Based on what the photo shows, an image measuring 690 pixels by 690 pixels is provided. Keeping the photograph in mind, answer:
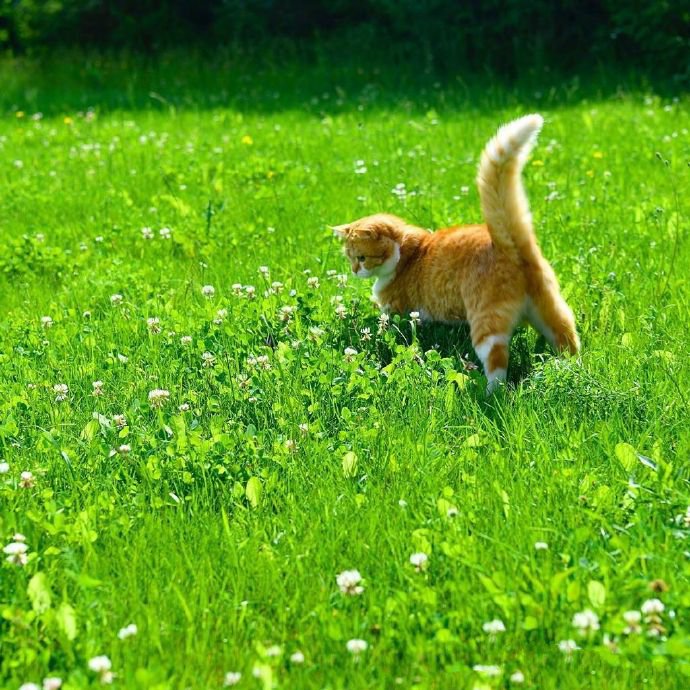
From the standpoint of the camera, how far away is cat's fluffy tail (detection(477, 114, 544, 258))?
429 cm

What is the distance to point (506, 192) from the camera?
433 cm

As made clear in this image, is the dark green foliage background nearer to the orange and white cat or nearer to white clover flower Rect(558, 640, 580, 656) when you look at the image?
the orange and white cat

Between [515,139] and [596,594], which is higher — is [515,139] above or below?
above

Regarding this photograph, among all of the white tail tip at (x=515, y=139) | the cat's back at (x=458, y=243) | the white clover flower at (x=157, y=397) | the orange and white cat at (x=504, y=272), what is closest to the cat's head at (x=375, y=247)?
the cat's back at (x=458, y=243)

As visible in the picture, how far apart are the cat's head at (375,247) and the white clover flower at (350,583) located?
8.12 ft

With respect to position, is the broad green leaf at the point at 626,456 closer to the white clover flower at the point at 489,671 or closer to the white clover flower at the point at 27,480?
the white clover flower at the point at 489,671

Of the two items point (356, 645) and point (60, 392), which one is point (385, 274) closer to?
point (60, 392)

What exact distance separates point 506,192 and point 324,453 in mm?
1470

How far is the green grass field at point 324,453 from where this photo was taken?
2.74 meters

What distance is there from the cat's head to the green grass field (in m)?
0.22

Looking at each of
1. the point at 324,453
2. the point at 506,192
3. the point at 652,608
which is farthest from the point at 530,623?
the point at 506,192

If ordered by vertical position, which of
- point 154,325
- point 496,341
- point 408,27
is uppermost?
point 496,341

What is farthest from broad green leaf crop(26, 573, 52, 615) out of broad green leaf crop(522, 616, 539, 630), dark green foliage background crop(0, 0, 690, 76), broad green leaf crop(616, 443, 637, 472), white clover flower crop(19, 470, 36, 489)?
dark green foliage background crop(0, 0, 690, 76)

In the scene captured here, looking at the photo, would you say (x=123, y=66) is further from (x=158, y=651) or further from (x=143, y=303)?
(x=158, y=651)
